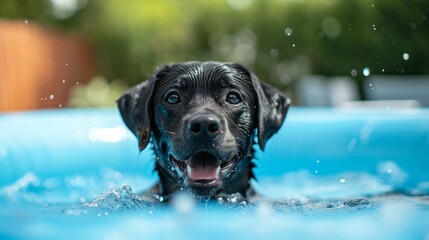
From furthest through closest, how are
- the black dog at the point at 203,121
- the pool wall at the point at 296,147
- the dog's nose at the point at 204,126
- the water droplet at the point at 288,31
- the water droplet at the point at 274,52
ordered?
1. the water droplet at the point at 274,52
2. the water droplet at the point at 288,31
3. the pool wall at the point at 296,147
4. the black dog at the point at 203,121
5. the dog's nose at the point at 204,126

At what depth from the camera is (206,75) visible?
3.93 metres

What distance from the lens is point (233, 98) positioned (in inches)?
154

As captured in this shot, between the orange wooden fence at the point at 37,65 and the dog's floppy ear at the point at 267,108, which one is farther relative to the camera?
the orange wooden fence at the point at 37,65

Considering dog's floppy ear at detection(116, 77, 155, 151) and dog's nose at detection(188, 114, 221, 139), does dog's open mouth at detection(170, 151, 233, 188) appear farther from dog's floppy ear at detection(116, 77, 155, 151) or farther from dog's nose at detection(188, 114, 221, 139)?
dog's floppy ear at detection(116, 77, 155, 151)

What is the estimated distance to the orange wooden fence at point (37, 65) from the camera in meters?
14.2

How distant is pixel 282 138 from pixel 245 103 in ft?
→ 7.52

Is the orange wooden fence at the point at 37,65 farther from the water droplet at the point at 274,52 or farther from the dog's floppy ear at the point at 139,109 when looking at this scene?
the dog's floppy ear at the point at 139,109

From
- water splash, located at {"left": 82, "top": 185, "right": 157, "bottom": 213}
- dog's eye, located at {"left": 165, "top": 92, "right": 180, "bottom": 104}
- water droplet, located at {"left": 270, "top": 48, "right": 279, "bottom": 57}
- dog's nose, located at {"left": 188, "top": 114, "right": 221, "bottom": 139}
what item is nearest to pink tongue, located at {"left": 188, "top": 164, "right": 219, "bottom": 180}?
dog's nose, located at {"left": 188, "top": 114, "right": 221, "bottom": 139}

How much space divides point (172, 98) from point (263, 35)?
12135mm

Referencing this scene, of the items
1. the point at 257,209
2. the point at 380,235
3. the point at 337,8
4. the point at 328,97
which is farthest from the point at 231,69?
the point at 337,8

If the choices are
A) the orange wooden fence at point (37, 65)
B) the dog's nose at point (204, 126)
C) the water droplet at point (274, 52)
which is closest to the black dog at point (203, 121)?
the dog's nose at point (204, 126)

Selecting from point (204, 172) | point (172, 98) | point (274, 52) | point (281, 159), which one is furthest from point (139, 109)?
point (274, 52)

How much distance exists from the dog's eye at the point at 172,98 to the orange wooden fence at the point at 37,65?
31.7ft

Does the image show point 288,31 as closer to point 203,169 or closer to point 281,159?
point 281,159
